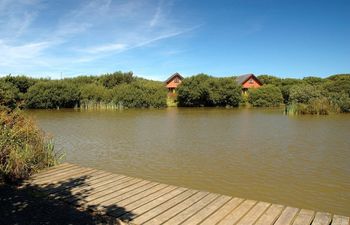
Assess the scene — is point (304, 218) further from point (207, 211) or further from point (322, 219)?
point (207, 211)

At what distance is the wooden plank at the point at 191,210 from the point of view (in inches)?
177

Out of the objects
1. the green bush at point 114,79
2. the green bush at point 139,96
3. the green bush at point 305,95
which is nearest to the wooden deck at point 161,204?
the green bush at point 305,95

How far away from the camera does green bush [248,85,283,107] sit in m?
40.2

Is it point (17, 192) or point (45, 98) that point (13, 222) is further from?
point (45, 98)

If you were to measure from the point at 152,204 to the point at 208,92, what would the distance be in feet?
112

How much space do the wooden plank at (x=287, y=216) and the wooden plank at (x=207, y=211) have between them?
37.5 inches

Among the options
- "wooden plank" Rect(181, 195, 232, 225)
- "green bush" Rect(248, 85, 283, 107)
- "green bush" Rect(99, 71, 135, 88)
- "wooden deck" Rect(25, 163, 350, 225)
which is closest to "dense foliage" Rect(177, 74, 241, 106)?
"green bush" Rect(248, 85, 283, 107)

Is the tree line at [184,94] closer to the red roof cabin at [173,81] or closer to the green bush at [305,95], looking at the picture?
the green bush at [305,95]

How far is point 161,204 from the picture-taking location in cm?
519

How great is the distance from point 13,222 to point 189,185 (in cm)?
415

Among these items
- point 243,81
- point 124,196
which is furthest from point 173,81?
point 124,196

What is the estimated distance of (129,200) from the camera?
5391 millimetres

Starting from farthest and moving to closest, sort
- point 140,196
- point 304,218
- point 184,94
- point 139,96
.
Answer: point 184,94, point 139,96, point 140,196, point 304,218

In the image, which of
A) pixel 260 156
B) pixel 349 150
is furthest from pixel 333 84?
pixel 260 156
